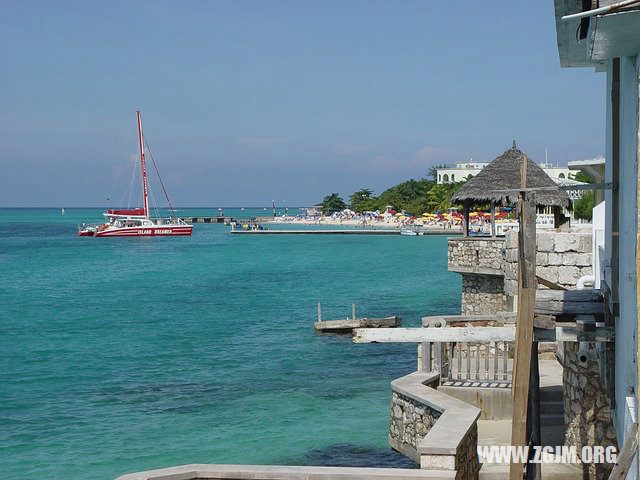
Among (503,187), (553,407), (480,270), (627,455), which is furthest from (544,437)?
(503,187)

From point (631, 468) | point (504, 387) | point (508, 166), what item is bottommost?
point (504, 387)

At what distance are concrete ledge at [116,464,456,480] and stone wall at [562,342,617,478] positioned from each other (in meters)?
1.69

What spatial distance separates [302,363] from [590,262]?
12.8m

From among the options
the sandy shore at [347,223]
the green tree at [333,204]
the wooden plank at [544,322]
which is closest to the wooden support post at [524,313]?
the wooden plank at [544,322]

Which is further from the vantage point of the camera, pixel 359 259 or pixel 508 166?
pixel 359 259

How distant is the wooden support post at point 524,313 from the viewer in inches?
224

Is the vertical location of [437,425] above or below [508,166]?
below

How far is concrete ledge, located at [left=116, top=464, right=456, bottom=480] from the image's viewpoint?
657cm

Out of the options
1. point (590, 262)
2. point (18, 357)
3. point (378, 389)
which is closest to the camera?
point (590, 262)

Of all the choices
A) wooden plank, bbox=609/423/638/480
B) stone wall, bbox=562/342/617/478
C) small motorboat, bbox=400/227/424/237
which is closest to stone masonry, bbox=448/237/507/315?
stone wall, bbox=562/342/617/478

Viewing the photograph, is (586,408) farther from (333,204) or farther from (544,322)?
(333,204)

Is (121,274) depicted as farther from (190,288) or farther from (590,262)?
(590,262)

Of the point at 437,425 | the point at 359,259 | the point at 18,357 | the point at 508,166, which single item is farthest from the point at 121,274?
the point at 437,425

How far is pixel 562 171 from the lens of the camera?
111m
